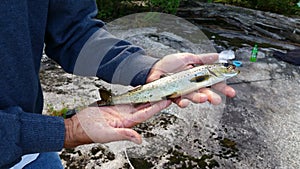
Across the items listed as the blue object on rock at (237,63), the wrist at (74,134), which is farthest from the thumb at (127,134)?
the blue object on rock at (237,63)

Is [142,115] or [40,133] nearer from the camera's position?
[40,133]

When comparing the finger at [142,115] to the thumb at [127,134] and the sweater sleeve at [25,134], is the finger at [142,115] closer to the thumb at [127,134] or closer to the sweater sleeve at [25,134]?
the thumb at [127,134]

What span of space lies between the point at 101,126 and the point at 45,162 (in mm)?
328

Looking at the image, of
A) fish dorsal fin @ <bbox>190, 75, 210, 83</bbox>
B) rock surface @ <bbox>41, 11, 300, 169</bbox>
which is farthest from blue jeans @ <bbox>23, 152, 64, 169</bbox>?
rock surface @ <bbox>41, 11, 300, 169</bbox>

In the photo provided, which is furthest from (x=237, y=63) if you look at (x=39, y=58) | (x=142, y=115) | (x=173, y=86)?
(x=39, y=58)

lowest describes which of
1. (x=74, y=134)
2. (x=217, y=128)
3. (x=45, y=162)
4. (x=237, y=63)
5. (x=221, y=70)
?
(x=217, y=128)

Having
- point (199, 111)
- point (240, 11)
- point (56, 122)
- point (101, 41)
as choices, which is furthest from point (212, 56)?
point (240, 11)

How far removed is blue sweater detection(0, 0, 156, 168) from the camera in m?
1.12

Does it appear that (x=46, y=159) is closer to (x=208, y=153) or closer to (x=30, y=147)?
(x=30, y=147)

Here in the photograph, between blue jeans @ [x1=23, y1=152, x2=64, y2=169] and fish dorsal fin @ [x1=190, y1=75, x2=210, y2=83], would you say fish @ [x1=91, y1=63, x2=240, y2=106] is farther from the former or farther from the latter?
blue jeans @ [x1=23, y1=152, x2=64, y2=169]

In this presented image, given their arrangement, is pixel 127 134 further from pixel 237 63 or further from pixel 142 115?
pixel 237 63

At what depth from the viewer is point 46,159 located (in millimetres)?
1398

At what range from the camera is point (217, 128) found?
8.59ft

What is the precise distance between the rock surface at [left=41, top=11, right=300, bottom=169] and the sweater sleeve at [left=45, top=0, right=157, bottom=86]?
0.63 metres
